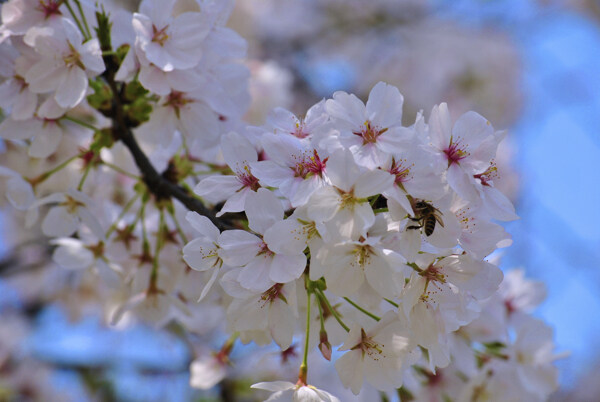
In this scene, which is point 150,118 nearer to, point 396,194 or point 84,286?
point 396,194

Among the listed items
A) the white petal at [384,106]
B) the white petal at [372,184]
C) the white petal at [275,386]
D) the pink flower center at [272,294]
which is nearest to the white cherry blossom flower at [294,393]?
the white petal at [275,386]

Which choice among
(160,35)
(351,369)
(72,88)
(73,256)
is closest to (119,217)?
(73,256)

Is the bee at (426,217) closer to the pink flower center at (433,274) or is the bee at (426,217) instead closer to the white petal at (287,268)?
the pink flower center at (433,274)

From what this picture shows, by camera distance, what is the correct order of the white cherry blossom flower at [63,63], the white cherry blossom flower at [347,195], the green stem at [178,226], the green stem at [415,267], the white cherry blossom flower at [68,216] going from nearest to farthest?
the white cherry blossom flower at [347,195]
the green stem at [415,267]
the white cherry blossom flower at [63,63]
the white cherry blossom flower at [68,216]
the green stem at [178,226]

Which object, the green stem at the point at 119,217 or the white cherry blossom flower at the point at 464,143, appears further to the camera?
the green stem at the point at 119,217

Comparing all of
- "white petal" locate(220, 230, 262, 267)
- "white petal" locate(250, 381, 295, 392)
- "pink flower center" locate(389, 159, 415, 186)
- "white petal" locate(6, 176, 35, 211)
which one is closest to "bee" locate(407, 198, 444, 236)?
"pink flower center" locate(389, 159, 415, 186)

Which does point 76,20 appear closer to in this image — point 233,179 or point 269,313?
point 233,179
